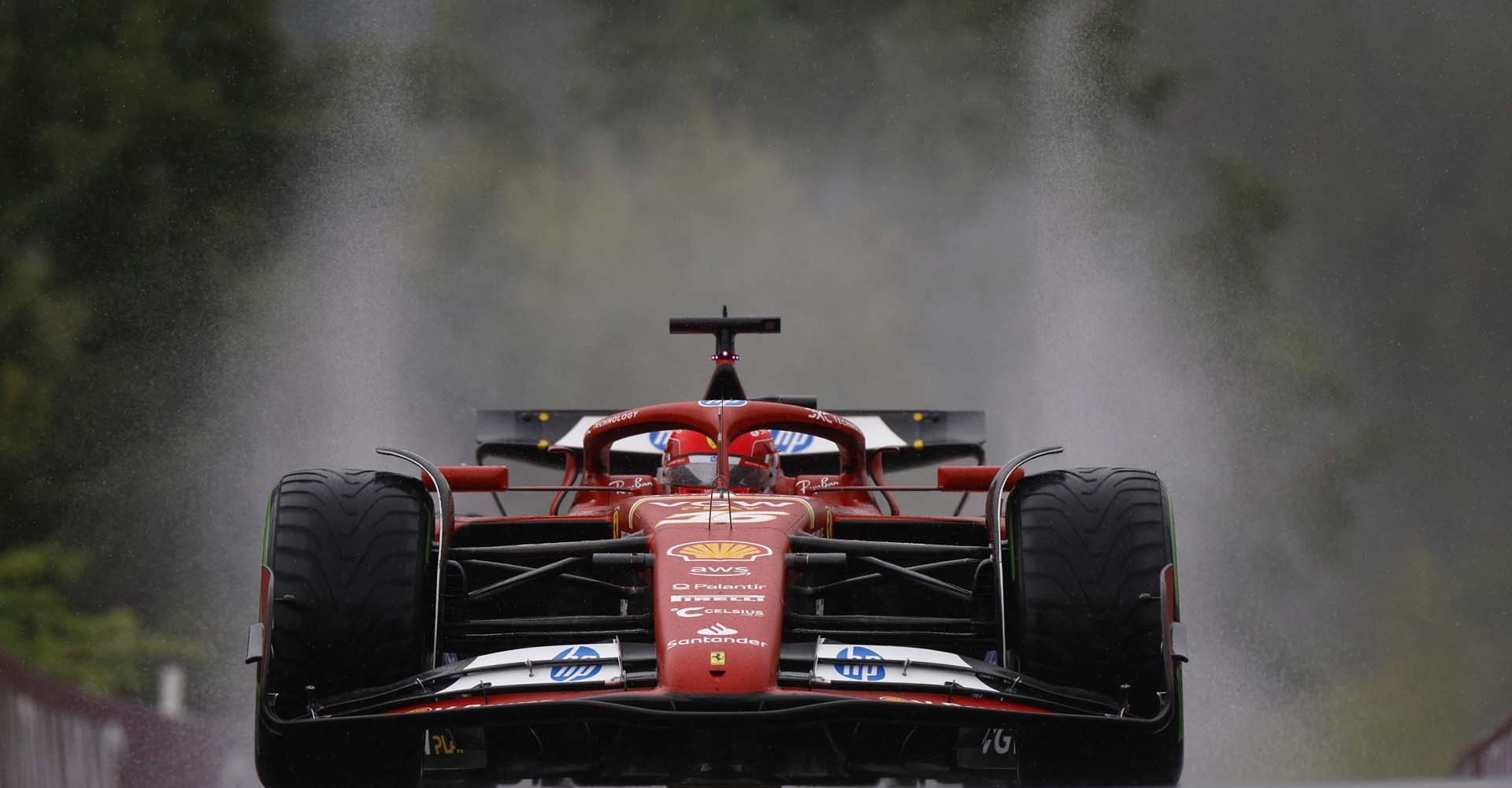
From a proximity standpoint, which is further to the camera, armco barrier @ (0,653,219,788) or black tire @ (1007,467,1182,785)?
armco barrier @ (0,653,219,788)

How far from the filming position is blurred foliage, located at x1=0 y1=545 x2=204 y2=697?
55.6 feet

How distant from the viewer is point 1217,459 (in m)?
17.5

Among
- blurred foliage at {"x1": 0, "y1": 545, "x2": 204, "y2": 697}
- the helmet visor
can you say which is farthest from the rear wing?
blurred foliage at {"x1": 0, "y1": 545, "x2": 204, "y2": 697}

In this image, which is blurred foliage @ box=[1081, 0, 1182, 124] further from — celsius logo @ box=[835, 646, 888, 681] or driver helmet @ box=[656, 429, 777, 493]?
celsius logo @ box=[835, 646, 888, 681]

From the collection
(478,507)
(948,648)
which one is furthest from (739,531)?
(478,507)

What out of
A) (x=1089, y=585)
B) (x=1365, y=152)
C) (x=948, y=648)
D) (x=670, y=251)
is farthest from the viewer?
(x=670, y=251)

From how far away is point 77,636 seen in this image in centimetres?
1738

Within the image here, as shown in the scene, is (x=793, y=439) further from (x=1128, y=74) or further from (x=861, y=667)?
(x=1128, y=74)

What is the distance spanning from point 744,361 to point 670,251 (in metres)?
1.92

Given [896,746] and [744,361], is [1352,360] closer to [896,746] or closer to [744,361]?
[744,361]

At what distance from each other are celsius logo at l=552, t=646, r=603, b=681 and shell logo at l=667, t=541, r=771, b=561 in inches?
23.5

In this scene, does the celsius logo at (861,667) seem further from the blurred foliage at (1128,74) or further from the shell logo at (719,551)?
the blurred foliage at (1128,74)

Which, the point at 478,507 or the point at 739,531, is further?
the point at 478,507

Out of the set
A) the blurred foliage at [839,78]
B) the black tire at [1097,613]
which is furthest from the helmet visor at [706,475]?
the blurred foliage at [839,78]
